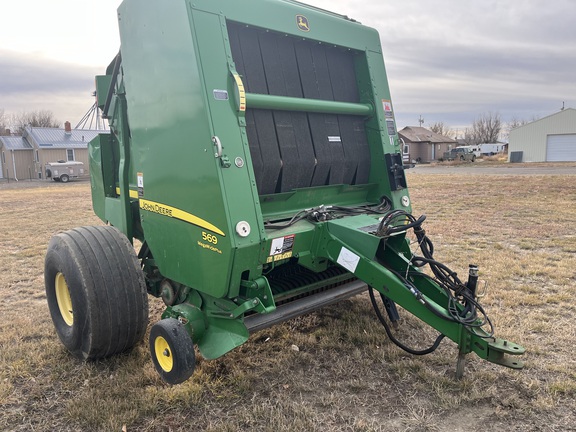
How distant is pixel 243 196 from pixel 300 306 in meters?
0.98

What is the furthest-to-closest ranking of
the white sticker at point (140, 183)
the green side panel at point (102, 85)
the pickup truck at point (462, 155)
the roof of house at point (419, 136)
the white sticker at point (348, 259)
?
the roof of house at point (419, 136)
the pickup truck at point (462, 155)
the green side panel at point (102, 85)
the white sticker at point (140, 183)
the white sticker at point (348, 259)

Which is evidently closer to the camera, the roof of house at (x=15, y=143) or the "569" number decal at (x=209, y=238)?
the "569" number decal at (x=209, y=238)

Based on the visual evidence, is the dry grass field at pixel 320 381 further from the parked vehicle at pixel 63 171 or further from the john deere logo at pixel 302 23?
the parked vehicle at pixel 63 171

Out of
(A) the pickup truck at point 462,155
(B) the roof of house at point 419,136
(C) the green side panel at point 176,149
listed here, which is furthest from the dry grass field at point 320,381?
(B) the roof of house at point 419,136

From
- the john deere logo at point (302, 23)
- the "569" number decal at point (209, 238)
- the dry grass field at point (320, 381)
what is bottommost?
the dry grass field at point (320, 381)

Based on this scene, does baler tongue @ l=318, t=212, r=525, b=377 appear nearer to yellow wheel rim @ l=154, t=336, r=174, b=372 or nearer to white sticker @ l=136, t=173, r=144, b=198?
yellow wheel rim @ l=154, t=336, r=174, b=372

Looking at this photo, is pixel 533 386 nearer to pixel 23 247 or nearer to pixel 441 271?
pixel 441 271

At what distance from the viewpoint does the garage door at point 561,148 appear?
38188 millimetres

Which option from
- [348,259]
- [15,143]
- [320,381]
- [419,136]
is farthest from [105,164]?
[419,136]

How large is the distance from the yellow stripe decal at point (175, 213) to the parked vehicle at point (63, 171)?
30391 millimetres

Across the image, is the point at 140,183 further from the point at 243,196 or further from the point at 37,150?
the point at 37,150

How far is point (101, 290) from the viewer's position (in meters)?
3.03

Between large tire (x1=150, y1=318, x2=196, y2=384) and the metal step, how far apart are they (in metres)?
0.41

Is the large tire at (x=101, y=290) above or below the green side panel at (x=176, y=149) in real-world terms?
below
